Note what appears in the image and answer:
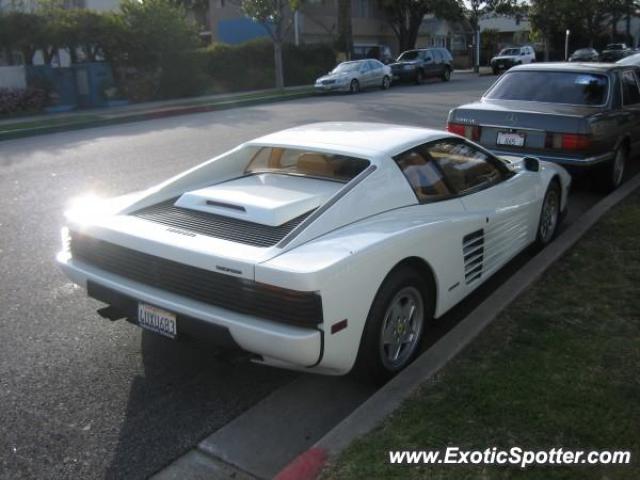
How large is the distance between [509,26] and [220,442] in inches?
2851

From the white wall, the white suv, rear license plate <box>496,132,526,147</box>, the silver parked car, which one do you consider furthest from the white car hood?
the white suv

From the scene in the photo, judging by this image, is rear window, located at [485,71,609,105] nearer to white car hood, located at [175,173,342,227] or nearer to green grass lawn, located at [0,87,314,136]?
white car hood, located at [175,173,342,227]

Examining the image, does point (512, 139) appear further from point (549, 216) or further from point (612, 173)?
point (549, 216)

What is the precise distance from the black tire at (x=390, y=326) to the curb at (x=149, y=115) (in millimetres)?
13772

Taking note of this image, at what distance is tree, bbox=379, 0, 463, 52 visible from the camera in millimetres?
41625

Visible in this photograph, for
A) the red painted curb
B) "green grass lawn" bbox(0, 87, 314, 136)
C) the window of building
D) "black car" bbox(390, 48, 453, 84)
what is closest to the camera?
the red painted curb

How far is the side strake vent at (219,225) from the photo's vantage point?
12.1ft

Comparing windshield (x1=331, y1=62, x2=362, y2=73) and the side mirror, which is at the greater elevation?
windshield (x1=331, y1=62, x2=362, y2=73)

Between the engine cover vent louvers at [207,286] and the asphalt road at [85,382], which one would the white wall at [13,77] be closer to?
the asphalt road at [85,382]

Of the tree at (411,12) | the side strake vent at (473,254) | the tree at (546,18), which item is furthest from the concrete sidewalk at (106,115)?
the tree at (546,18)

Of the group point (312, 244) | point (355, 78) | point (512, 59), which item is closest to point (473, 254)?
point (312, 244)

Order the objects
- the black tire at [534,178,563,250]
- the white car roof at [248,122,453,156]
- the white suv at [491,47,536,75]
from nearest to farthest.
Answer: the white car roof at [248,122,453,156] < the black tire at [534,178,563,250] < the white suv at [491,47,536,75]

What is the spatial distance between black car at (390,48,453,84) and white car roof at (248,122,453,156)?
27941mm

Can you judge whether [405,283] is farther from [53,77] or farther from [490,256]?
[53,77]
